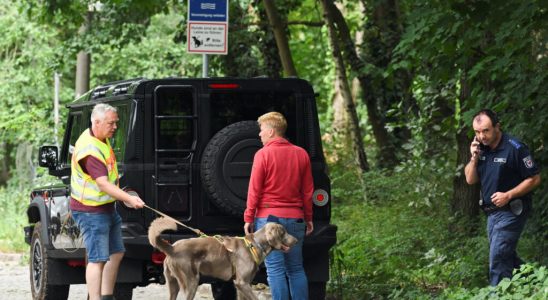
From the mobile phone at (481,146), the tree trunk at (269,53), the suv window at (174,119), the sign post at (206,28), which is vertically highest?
the tree trunk at (269,53)

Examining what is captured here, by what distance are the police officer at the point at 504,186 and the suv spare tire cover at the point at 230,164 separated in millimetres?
1842

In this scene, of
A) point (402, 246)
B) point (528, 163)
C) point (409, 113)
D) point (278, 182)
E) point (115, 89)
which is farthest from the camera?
point (409, 113)

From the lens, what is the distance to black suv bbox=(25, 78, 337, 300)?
9562mm

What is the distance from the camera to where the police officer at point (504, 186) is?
9008 millimetres

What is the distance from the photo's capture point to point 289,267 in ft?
30.8

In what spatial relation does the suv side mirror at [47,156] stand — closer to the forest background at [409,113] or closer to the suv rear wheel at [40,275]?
the suv rear wheel at [40,275]

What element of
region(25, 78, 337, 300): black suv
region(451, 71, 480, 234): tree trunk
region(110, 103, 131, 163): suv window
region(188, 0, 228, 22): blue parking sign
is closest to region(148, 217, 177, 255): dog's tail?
region(25, 78, 337, 300): black suv

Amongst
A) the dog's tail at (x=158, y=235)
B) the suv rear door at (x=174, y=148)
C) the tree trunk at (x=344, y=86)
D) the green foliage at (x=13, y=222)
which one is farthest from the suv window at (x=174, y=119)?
the tree trunk at (x=344, y=86)

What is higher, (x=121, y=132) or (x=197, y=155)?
(x=121, y=132)

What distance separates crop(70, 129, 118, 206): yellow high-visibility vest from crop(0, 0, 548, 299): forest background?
8.63 ft

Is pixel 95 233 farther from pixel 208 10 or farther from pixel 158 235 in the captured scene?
pixel 208 10

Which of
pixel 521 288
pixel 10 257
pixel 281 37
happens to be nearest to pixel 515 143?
pixel 521 288

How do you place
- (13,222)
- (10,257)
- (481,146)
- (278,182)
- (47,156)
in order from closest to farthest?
(278,182) < (481,146) < (47,156) < (10,257) < (13,222)

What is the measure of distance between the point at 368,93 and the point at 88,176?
517 inches
